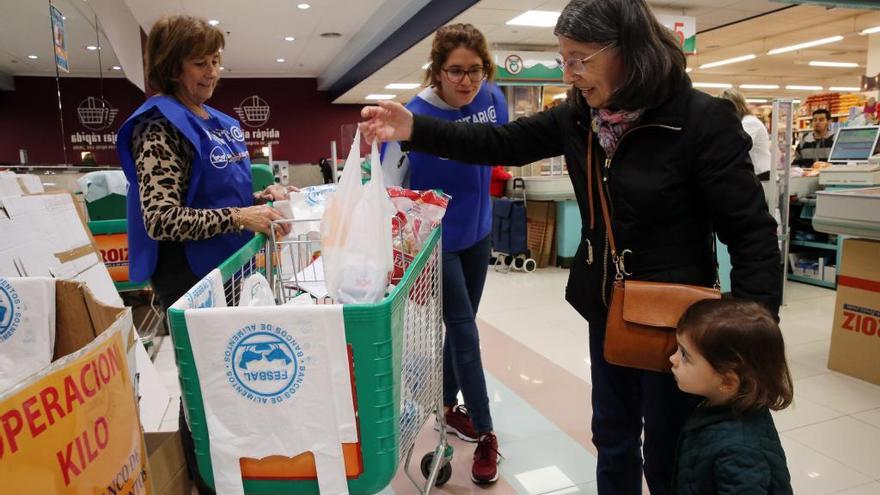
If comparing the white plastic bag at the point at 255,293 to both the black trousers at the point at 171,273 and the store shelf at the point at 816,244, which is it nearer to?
the black trousers at the point at 171,273

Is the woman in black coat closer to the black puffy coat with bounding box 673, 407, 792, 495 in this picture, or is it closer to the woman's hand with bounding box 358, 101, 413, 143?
the woman's hand with bounding box 358, 101, 413, 143

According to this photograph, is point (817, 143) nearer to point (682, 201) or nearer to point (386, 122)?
point (682, 201)

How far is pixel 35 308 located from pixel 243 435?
1.43ft

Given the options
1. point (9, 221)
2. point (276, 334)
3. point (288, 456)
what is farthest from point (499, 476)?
point (9, 221)

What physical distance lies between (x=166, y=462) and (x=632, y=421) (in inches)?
45.2

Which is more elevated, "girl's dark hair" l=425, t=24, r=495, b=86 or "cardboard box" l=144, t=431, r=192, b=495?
"girl's dark hair" l=425, t=24, r=495, b=86

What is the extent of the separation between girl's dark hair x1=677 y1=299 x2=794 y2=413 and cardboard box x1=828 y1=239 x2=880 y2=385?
2451mm

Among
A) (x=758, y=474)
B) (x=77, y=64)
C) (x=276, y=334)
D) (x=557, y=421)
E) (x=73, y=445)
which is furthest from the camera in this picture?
(x=77, y=64)

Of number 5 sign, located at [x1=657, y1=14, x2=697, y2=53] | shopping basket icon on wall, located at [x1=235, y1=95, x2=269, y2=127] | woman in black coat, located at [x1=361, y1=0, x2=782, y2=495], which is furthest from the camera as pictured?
shopping basket icon on wall, located at [x1=235, y1=95, x2=269, y2=127]

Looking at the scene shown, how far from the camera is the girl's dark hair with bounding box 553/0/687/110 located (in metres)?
1.24

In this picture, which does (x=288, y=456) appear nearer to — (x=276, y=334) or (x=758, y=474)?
(x=276, y=334)

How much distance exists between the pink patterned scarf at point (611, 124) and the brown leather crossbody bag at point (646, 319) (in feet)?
1.07

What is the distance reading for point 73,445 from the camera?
0.71 meters

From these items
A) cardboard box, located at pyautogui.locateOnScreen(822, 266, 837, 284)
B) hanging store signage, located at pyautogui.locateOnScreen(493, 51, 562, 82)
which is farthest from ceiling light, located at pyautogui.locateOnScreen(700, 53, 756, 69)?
cardboard box, located at pyautogui.locateOnScreen(822, 266, 837, 284)
